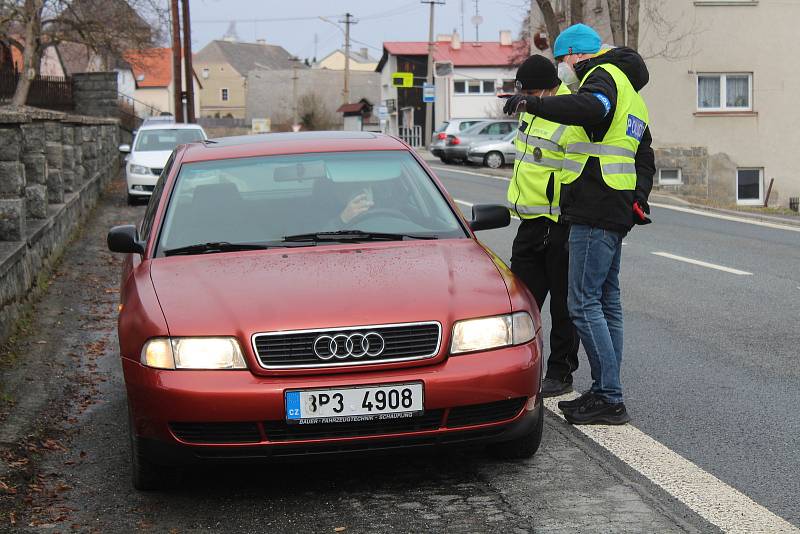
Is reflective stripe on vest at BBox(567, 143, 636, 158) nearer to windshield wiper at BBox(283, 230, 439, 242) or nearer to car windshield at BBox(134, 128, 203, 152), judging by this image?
windshield wiper at BBox(283, 230, 439, 242)

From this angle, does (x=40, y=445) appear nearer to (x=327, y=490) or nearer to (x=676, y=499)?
(x=327, y=490)

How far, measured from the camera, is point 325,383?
4.35m

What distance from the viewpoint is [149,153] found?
21.9 meters

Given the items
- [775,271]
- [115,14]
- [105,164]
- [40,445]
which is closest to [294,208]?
[40,445]

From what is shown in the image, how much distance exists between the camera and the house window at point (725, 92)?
104ft

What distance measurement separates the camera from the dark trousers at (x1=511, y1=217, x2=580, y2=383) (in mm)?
6262

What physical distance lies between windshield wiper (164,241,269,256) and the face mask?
67.5 inches

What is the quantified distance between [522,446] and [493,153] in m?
35.0

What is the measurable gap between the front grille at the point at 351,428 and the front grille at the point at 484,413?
0.22 ft

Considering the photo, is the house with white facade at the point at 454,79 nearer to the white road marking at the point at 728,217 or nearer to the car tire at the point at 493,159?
the car tire at the point at 493,159

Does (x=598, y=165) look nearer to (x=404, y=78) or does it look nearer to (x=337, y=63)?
(x=404, y=78)

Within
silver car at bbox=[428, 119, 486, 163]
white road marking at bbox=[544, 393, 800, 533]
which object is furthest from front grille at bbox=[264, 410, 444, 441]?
silver car at bbox=[428, 119, 486, 163]

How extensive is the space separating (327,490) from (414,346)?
0.77m

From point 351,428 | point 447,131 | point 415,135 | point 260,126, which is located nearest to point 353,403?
point 351,428
